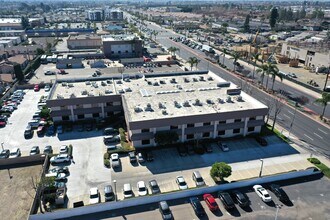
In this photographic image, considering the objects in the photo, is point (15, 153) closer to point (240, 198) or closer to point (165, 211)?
point (165, 211)

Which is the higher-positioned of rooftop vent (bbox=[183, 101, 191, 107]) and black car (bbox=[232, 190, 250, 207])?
rooftop vent (bbox=[183, 101, 191, 107])

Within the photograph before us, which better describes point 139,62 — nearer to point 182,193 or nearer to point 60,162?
point 60,162

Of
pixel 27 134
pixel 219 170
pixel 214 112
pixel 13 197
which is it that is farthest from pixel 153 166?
pixel 27 134

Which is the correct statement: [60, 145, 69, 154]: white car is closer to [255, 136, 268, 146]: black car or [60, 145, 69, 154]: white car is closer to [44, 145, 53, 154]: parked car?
[44, 145, 53, 154]: parked car

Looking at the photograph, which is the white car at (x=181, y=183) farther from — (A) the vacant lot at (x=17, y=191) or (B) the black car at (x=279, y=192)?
(A) the vacant lot at (x=17, y=191)

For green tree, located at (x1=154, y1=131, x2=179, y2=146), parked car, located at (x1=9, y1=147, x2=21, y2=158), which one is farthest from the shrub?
parked car, located at (x1=9, y1=147, x2=21, y2=158)

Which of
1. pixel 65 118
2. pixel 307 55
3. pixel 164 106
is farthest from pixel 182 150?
pixel 307 55
